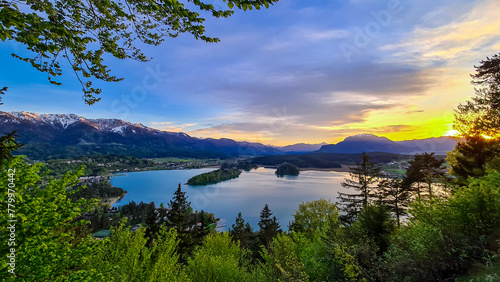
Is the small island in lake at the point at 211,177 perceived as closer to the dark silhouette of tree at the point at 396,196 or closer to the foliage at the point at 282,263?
the dark silhouette of tree at the point at 396,196

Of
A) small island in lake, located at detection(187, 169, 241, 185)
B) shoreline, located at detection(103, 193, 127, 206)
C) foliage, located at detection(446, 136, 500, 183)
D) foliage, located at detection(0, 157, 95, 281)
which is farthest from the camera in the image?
small island in lake, located at detection(187, 169, 241, 185)

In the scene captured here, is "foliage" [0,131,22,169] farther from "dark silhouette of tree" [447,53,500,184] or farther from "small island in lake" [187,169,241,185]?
"small island in lake" [187,169,241,185]

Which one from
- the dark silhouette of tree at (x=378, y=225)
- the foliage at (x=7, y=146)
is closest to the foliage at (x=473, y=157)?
the dark silhouette of tree at (x=378, y=225)

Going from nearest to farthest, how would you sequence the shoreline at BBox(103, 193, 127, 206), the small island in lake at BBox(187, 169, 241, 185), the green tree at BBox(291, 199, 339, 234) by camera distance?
the green tree at BBox(291, 199, 339, 234) < the shoreline at BBox(103, 193, 127, 206) < the small island in lake at BBox(187, 169, 241, 185)

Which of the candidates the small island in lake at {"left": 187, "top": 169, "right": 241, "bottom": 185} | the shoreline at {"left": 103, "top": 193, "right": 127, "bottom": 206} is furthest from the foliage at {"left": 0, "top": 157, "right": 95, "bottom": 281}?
the small island in lake at {"left": 187, "top": 169, "right": 241, "bottom": 185}

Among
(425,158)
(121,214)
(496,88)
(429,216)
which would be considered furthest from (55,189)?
(121,214)

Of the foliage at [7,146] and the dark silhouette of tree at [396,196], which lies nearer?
the foliage at [7,146]

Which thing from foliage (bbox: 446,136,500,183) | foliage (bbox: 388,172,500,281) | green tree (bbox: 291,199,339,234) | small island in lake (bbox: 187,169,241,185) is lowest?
small island in lake (bbox: 187,169,241,185)

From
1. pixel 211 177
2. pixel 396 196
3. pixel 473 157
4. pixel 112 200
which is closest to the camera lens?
pixel 473 157

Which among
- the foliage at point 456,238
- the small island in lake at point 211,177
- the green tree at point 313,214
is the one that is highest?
the foliage at point 456,238

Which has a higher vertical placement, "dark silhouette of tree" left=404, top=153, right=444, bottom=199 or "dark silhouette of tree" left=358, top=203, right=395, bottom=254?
"dark silhouette of tree" left=404, top=153, right=444, bottom=199

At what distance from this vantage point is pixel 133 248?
32.6ft

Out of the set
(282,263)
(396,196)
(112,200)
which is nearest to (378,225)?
(282,263)

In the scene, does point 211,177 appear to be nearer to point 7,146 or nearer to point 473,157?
point 473,157
